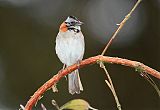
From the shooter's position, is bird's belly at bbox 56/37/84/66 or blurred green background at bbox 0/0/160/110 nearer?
bird's belly at bbox 56/37/84/66

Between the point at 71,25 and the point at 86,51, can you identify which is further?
the point at 86,51

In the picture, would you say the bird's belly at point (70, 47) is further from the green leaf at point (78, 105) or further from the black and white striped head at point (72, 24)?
the green leaf at point (78, 105)

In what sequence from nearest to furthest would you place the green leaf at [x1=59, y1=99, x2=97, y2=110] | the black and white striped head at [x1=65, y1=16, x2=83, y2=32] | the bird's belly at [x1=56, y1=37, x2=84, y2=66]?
the green leaf at [x1=59, y1=99, x2=97, y2=110], the black and white striped head at [x1=65, y1=16, x2=83, y2=32], the bird's belly at [x1=56, y1=37, x2=84, y2=66]

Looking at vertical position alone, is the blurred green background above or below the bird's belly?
below

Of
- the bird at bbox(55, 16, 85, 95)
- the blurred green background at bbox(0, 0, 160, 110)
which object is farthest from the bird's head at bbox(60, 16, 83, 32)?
the blurred green background at bbox(0, 0, 160, 110)

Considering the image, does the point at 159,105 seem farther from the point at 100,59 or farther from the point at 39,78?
the point at 100,59

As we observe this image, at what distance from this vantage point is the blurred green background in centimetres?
328

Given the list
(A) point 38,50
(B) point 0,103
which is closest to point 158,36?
(A) point 38,50

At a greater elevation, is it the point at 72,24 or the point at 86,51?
the point at 72,24

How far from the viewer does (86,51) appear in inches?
126

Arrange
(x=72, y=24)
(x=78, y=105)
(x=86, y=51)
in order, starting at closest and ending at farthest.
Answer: (x=78, y=105) → (x=72, y=24) → (x=86, y=51)

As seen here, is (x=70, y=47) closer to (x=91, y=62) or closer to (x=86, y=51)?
(x=91, y=62)

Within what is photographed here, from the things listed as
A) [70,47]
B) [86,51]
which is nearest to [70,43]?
[70,47]

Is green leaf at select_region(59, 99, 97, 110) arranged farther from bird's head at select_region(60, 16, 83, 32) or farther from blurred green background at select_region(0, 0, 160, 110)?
blurred green background at select_region(0, 0, 160, 110)
